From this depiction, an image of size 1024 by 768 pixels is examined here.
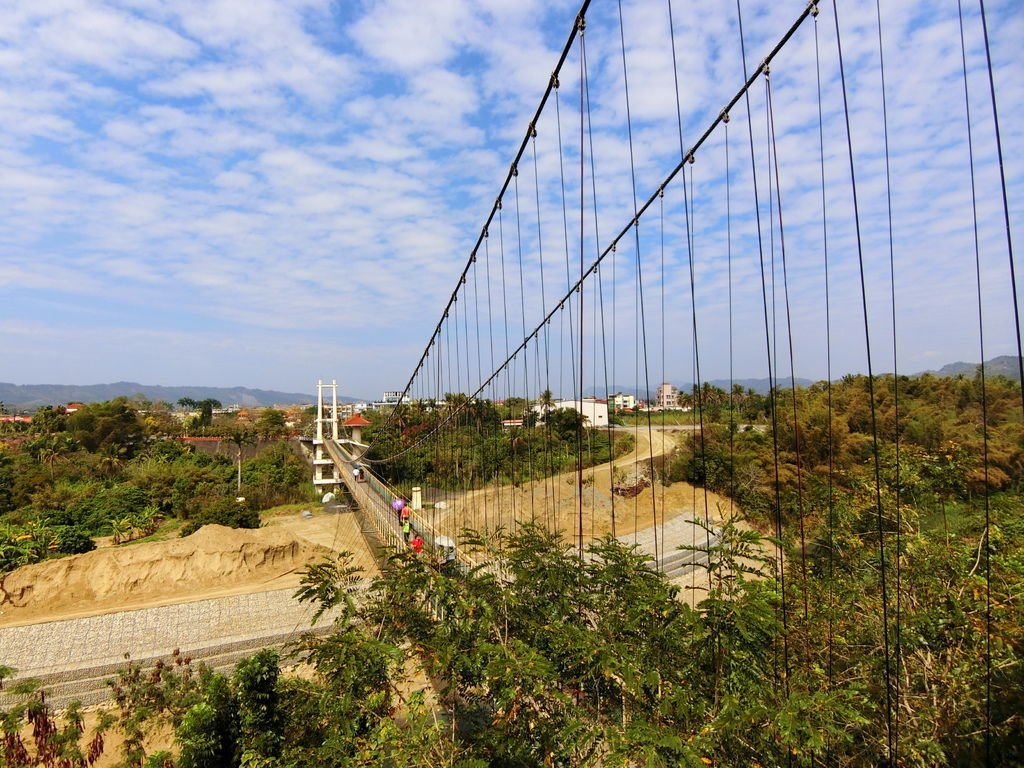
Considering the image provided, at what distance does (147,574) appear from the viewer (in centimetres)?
1006

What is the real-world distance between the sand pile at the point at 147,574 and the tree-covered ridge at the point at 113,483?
133cm

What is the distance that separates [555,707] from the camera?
2400mm

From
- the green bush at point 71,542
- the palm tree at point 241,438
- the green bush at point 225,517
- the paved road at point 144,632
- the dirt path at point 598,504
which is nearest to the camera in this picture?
the paved road at point 144,632

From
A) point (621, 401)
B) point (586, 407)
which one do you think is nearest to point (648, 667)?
point (586, 407)

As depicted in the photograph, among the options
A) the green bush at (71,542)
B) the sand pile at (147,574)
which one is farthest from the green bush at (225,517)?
the sand pile at (147,574)

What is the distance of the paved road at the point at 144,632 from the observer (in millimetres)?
7496

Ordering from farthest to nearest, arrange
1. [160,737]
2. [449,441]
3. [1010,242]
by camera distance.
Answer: [449,441]
[160,737]
[1010,242]

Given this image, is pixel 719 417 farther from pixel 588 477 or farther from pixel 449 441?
pixel 449 441

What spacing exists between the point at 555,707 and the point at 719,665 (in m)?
0.75

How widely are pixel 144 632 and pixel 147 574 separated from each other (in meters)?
2.07

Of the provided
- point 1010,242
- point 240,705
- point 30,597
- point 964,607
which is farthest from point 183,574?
point 1010,242

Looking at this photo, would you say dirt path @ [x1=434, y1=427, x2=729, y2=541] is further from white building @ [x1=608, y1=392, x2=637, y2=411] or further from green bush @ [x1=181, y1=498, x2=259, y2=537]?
green bush @ [x1=181, y1=498, x2=259, y2=537]

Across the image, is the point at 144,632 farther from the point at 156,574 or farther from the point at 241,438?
the point at 241,438

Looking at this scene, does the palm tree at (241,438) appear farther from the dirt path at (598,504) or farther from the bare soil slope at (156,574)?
the dirt path at (598,504)
